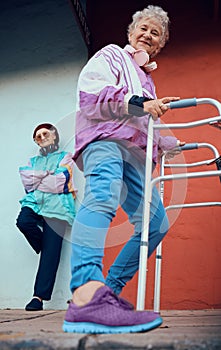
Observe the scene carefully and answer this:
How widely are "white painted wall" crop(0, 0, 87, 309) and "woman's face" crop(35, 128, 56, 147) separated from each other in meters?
0.14

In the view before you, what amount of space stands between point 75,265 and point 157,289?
106cm

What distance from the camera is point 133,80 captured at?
5.95 ft

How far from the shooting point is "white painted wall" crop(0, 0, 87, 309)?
147 inches

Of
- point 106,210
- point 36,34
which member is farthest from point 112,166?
point 36,34

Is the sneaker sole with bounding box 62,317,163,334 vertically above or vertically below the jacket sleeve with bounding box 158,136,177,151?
below

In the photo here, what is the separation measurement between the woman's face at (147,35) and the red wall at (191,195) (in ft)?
3.72

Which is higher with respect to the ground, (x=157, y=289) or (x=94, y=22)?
(x=94, y=22)

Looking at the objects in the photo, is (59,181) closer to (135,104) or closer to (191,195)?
(191,195)

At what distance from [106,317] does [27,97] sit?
10.2 ft

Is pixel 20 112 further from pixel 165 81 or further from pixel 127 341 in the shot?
pixel 127 341

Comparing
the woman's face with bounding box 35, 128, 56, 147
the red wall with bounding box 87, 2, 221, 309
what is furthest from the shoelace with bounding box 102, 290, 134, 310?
the woman's face with bounding box 35, 128, 56, 147

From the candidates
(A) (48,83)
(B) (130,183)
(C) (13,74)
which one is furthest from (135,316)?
(C) (13,74)

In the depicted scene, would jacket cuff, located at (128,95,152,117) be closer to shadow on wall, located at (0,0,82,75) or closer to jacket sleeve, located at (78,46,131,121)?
jacket sleeve, located at (78,46,131,121)

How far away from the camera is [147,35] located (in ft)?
6.56
